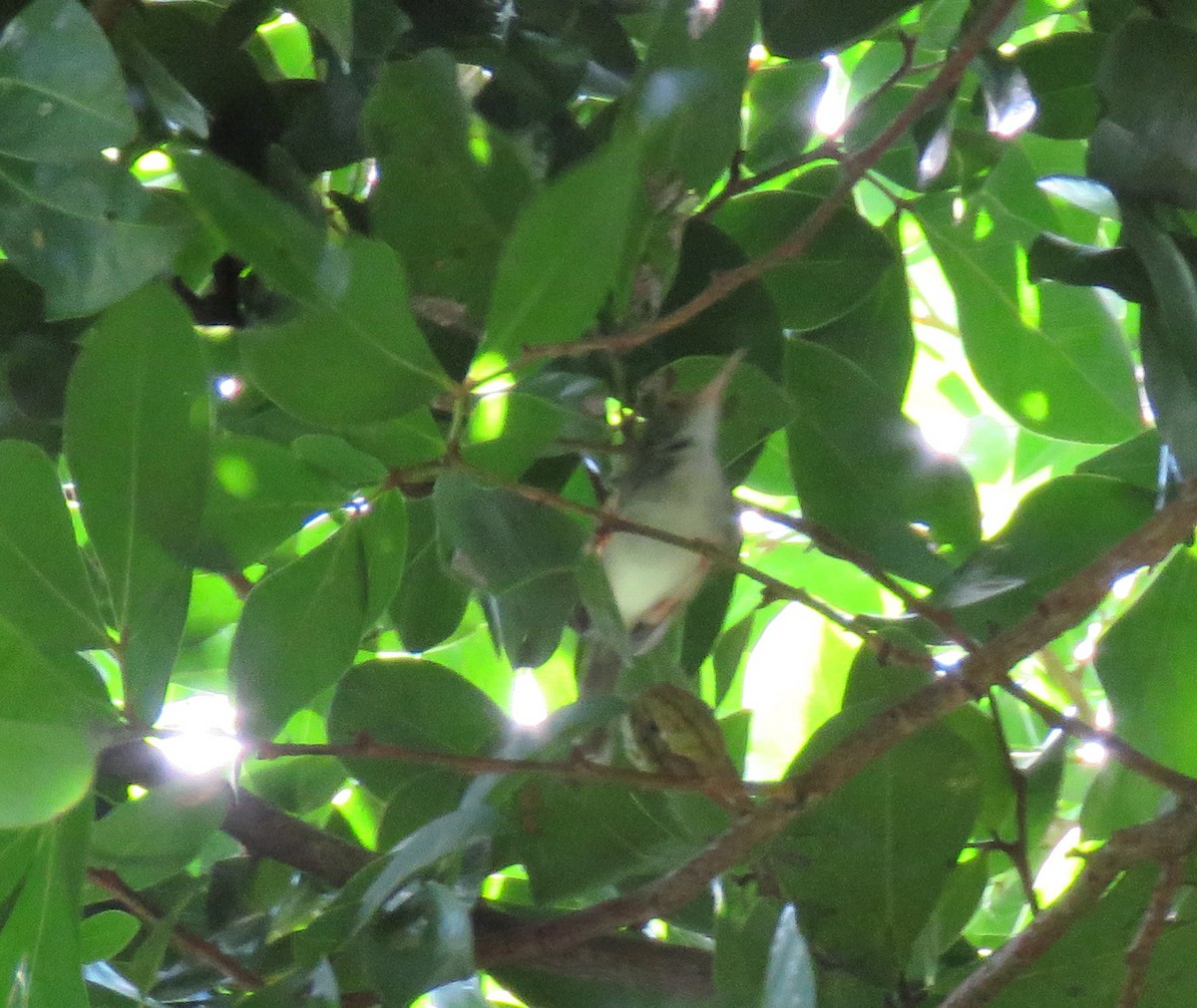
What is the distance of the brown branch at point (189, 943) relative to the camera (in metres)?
0.74

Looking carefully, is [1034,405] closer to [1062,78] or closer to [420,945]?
[1062,78]

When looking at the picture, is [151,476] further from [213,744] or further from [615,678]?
[615,678]

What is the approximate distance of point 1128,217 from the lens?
692mm

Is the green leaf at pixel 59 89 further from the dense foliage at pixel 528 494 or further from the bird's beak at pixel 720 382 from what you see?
the bird's beak at pixel 720 382

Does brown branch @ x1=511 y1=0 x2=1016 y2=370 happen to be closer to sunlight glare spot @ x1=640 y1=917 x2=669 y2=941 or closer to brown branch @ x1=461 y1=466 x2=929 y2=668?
brown branch @ x1=461 y1=466 x2=929 y2=668

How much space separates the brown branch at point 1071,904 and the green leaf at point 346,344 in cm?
41

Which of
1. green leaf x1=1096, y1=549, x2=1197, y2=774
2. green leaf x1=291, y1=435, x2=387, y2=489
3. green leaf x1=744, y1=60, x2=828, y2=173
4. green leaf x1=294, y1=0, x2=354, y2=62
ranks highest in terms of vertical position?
green leaf x1=744, y1=60, x2=828, y2=173

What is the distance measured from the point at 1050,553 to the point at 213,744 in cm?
48

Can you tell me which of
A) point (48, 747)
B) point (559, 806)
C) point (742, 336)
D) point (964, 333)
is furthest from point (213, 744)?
point (964, 333)

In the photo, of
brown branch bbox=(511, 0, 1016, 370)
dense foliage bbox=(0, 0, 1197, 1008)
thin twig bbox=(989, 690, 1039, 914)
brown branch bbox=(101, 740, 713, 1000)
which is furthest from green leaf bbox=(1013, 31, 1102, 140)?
brown branch bbox=(101, 740, 713, 1000)

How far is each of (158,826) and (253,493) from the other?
172mm

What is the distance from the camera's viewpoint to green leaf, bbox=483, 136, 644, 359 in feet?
1.78

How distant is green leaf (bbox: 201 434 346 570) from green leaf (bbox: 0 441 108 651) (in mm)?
71

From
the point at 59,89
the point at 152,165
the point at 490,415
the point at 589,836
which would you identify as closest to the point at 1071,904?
the point at 589,836
